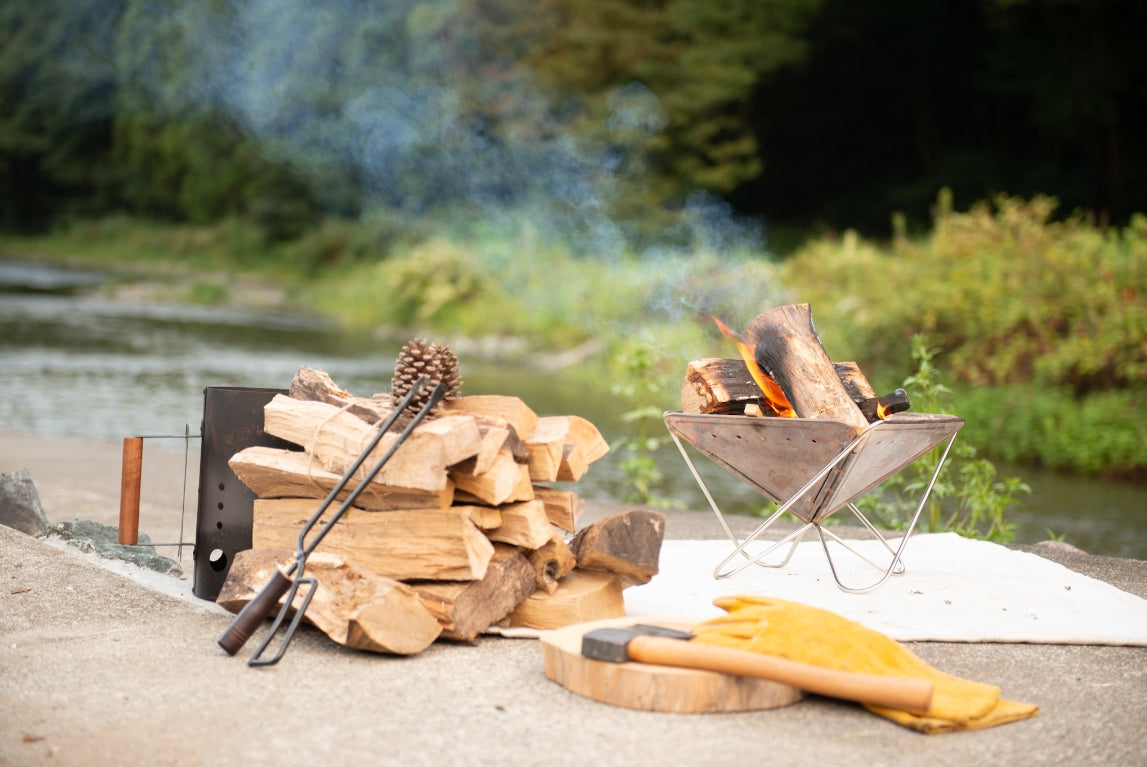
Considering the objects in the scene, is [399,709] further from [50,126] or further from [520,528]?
[50,126]

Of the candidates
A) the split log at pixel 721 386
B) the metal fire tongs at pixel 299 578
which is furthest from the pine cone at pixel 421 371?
the split log at pixel 721 386

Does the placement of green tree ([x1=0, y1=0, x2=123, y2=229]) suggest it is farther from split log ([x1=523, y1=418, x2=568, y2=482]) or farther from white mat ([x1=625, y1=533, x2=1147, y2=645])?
split log ([x1=523, y1=418, x2=568, y2=482])

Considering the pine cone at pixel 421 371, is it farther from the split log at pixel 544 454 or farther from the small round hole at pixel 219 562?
the small round hole at pixel 219 562

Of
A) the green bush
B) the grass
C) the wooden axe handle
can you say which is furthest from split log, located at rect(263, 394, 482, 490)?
the green bush

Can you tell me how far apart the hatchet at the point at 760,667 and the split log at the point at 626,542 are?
50 centimetres

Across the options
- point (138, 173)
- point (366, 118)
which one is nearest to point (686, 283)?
point (366, 118)

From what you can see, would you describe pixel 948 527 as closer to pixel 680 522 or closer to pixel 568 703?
pixel 680 522

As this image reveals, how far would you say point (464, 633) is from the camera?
2.39 metres

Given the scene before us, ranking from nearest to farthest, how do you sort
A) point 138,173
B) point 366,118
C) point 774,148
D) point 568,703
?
point 568,703 < point 774,148 < point 366,118 < point 138,173

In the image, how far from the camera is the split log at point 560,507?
2748 mm

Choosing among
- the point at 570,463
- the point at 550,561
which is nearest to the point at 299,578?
the point at 550,561

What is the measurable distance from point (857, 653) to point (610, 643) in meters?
0.48

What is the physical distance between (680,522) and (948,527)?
1.05 meters

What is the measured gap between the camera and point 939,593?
299 centimetres
